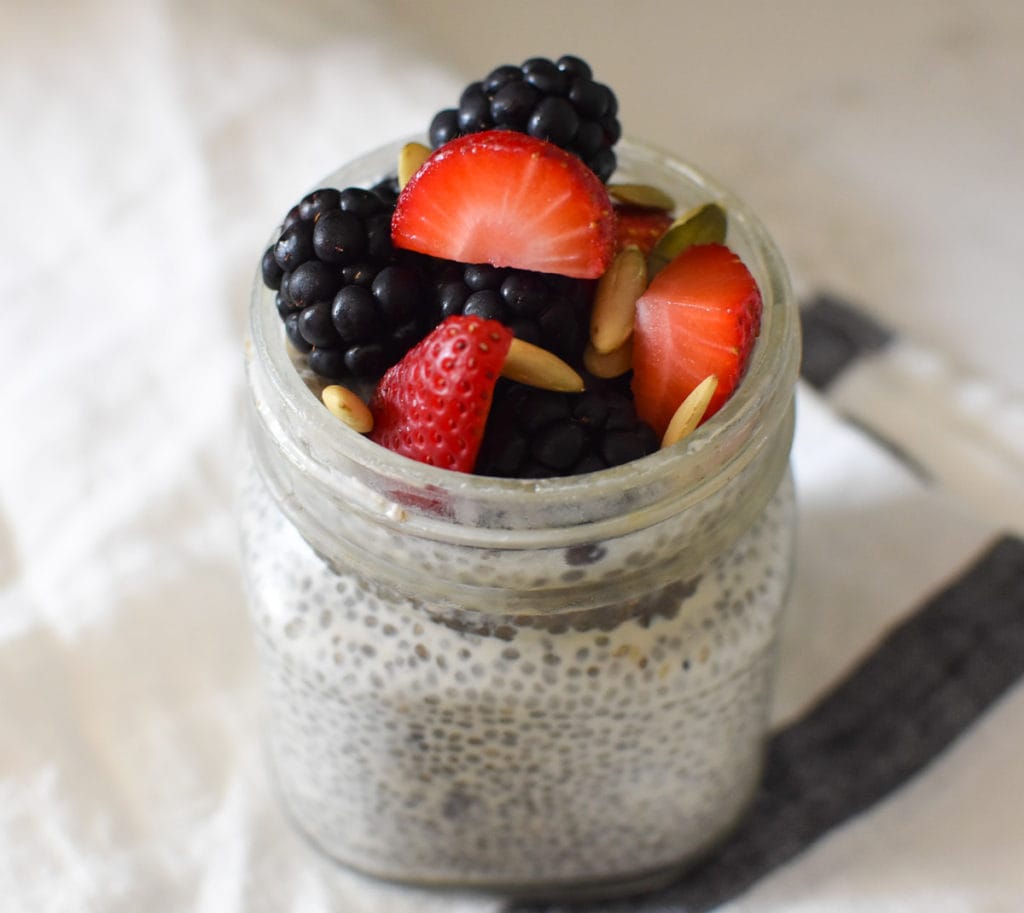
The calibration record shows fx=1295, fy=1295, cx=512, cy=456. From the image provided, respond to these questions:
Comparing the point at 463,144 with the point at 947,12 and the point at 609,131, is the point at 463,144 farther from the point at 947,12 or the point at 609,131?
the point at 947,12

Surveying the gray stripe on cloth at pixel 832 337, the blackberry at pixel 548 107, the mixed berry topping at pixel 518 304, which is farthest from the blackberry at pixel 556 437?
the gray stripe on cloth at pixel 832 337

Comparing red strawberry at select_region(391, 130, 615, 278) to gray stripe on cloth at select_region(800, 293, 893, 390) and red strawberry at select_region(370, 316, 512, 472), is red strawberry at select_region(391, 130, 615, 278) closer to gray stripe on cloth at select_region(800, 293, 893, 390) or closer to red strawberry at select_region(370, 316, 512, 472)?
red strawberry at select_region(370, 316, 512, 472)

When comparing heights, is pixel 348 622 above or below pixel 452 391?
below

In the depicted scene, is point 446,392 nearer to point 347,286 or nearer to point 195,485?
point 347,286

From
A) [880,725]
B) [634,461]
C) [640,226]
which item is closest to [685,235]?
[640,226]

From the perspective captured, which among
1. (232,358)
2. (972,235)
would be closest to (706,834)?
(232,358)

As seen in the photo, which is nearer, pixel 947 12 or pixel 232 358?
pixel 232 358

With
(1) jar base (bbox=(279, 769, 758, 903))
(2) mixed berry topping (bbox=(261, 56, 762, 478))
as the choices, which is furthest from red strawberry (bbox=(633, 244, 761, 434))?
(1) jar base (bbox=(279, 769, 758, 903))
